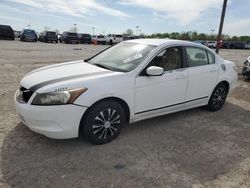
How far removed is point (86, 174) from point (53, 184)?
419mm

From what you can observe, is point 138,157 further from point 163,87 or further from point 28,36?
point 28,36

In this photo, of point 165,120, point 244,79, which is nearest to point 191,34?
point 244,79

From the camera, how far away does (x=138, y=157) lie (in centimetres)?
389

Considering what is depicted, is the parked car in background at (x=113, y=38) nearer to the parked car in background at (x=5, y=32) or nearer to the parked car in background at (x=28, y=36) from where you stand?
the parked car in background at (x=28, y=36)

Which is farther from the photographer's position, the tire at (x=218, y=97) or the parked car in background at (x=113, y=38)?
the parked car in background at (x=113, y=38)

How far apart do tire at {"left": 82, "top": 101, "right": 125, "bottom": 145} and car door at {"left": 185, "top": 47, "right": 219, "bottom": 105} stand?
5.56ft

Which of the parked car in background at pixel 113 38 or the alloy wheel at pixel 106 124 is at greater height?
the alloy wheel at pixel 106 124

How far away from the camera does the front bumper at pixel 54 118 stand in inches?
145

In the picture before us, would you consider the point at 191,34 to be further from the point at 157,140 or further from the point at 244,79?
the point at 157,140

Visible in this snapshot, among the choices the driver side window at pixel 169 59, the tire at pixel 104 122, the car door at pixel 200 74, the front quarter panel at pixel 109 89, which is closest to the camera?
the front quarter panel at pixel 109 89

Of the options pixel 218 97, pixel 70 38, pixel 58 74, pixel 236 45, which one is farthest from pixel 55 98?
pixel 236 45

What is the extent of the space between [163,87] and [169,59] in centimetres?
59

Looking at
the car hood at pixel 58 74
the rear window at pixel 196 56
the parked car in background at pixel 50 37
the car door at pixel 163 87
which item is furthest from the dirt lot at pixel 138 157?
the parked car in background at pixel 50 37

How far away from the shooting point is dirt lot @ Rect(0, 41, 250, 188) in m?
3.32
